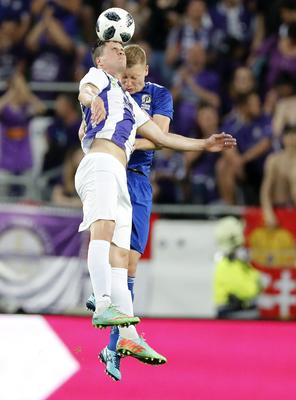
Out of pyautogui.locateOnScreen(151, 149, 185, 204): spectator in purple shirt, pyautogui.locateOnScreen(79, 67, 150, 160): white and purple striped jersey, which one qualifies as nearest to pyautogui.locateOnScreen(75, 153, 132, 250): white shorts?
pyautogui.locateOnScreen(79, 67, 150, 160): white and purple striped jersey

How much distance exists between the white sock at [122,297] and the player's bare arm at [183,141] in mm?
834

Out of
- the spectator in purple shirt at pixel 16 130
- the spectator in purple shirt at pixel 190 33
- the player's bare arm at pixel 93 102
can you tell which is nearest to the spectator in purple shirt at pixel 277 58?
the spectator in purple shirt at pixel 190 33

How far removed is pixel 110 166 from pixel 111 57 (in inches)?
27.3

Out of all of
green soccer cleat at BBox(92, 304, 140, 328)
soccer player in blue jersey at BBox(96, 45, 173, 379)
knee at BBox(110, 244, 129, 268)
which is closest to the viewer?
green soccer cleat at BBox(92, 304, 140, 328)

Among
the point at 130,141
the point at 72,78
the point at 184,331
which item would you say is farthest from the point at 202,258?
the point at 130,141

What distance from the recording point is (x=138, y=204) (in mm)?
7527

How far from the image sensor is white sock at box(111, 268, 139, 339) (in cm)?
696

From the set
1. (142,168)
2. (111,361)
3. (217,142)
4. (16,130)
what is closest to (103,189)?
(217,142)

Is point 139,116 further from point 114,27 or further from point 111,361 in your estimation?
point 111,361

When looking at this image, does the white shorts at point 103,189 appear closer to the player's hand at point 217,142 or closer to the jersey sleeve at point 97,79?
the jersey sleeve at point 97,79

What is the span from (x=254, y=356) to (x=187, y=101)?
5.06 m

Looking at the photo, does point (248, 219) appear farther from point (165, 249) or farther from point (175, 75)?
point (175, 75)

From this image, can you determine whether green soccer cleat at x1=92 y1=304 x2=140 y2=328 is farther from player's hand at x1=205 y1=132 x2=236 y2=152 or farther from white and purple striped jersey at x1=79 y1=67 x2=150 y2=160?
player's hand at x1=205 y1=132 x2=236 y2=152

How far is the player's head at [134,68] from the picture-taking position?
7.26 meters
